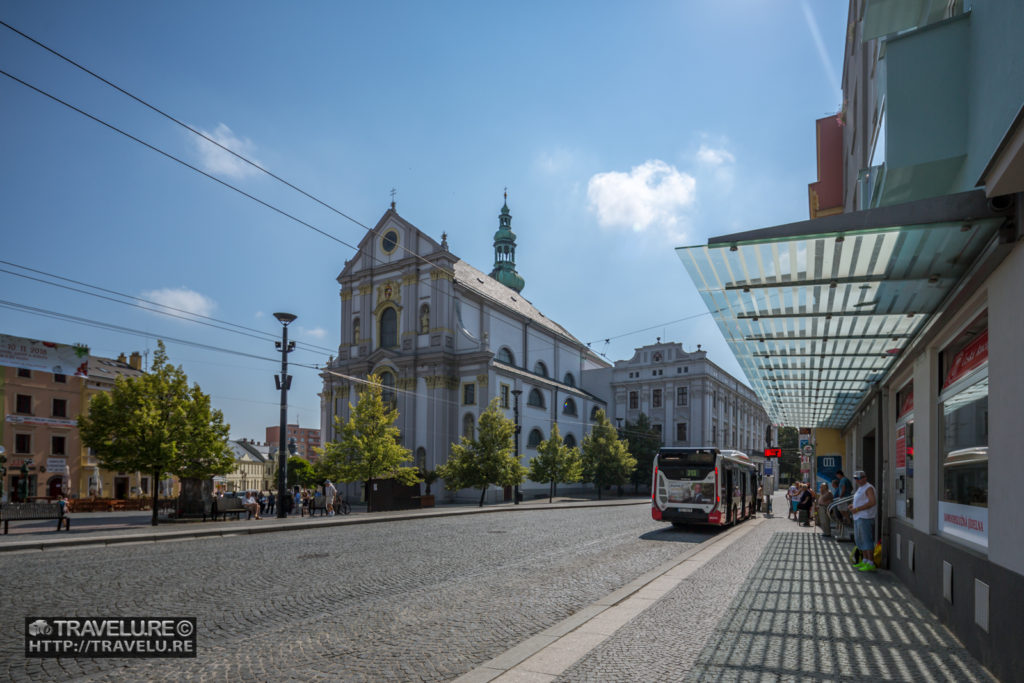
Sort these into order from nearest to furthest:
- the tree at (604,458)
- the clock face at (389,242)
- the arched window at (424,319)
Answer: the arched window at (424,319), the tree at (604,458), the clock face at (389,242)

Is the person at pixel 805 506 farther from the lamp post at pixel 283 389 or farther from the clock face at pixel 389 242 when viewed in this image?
the clock face at pixel 389 242

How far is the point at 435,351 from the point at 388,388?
4.77 m

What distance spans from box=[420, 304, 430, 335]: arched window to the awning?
133 feet

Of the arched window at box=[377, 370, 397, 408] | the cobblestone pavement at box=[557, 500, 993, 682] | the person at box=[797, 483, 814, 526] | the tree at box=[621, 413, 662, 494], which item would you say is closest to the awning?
the cobblestone pavement at box=[557, 500, 993, 682]

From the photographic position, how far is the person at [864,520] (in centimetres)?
1071

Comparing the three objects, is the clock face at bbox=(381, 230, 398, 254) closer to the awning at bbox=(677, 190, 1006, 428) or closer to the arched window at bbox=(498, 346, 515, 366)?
the arched window at bbox=(498, 346, 515, 366)

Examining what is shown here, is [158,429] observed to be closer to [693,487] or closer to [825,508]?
[693,487]

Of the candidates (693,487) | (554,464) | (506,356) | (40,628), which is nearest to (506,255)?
(506,356)

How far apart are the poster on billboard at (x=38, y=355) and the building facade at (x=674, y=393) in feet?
141

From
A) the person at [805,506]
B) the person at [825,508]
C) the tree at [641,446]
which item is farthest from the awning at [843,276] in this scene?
the tree at [641,446]

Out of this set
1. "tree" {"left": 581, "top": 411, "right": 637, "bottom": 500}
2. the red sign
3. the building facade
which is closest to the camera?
the red sign

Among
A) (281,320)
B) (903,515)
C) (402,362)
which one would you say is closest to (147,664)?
(903,515)

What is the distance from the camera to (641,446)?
60375 millimetres

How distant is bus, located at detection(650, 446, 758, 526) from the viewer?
754 inches
